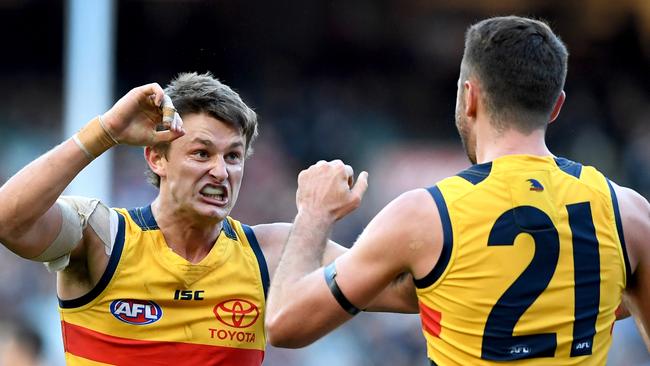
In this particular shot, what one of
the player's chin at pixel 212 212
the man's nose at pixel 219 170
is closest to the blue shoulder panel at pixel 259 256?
the player's chin at pixel 212 212

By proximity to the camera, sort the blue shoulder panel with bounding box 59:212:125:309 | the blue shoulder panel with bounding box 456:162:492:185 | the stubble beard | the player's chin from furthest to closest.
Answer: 1. the player's chin
2. the blue shoulder panel with bounding box 59:212:125:309
3. the stubble beard
4. the blue shoulder panel with bounding box 456:162:492:185

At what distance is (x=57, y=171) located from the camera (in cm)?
428

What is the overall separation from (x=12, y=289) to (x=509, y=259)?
919cm

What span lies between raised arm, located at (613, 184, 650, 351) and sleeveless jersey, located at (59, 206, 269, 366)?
176cm

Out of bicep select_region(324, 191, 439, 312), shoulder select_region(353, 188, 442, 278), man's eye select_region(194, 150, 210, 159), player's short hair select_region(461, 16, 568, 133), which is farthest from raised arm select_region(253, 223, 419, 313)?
player's short hair select_region(461, 16, 568, 133)

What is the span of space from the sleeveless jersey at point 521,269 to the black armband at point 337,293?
241mm

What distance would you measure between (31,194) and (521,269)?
6.41 ft

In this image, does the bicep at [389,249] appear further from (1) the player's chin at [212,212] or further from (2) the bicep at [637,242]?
(1) the player's chin at [212,212]

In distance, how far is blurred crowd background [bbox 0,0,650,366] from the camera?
13.2 metres

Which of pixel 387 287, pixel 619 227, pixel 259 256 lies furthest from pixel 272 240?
pixel 619 227

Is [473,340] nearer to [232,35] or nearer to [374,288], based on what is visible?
[374,288]

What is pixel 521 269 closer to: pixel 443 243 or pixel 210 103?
pixel 443 243

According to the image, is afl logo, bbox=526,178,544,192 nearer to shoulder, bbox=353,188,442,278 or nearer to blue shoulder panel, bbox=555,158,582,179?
blue shoulder panel, bbox=555,158,582,179

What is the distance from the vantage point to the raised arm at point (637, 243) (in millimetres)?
3703
